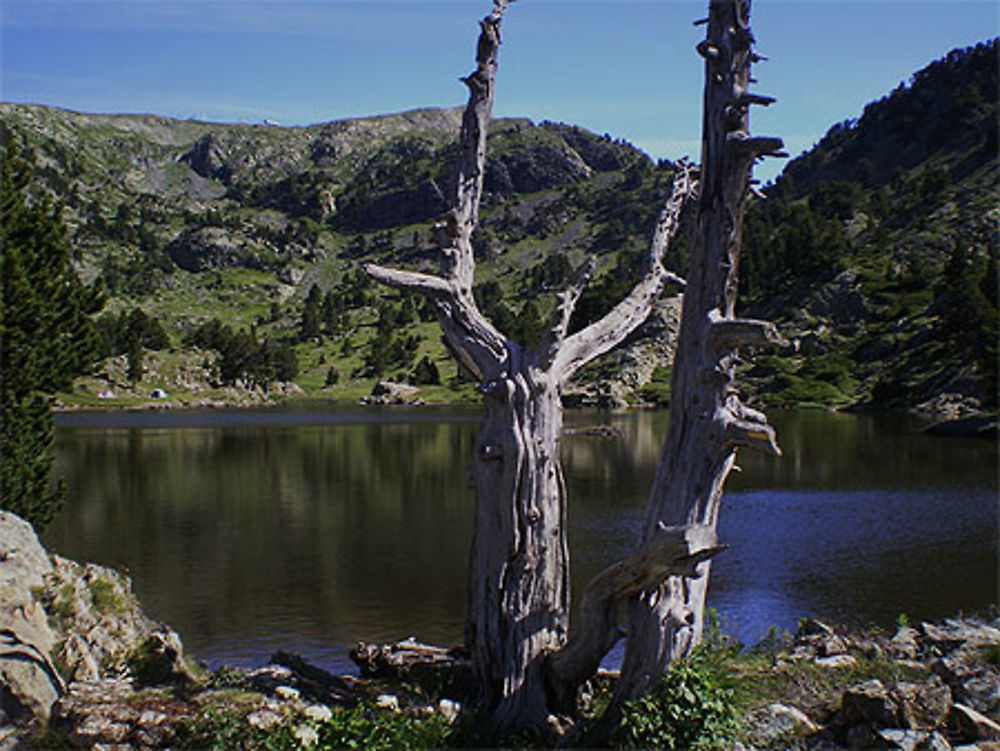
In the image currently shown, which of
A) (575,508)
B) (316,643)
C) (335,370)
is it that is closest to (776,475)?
(575,508)

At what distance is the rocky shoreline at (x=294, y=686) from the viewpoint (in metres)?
10.8

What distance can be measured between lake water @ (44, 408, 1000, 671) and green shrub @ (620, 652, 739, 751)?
11.5m

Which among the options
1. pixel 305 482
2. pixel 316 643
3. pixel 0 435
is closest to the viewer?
pixel 316 643

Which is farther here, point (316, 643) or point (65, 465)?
point (65, 465)

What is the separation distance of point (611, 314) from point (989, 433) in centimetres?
6489

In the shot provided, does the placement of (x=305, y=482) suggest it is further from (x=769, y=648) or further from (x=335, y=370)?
(x=335, y=370)

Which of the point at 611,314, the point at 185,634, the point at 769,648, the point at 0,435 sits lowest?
the point at 185,634

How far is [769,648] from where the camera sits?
58.6 ft

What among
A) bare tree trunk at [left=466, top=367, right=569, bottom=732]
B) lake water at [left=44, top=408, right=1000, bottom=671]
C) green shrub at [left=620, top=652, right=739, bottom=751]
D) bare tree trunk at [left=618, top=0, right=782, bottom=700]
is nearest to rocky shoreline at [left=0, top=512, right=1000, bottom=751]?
green shrub at [left=620, top=652, right=739, bottom=751]

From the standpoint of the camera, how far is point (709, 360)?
11891 mm

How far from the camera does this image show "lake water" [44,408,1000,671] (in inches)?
992

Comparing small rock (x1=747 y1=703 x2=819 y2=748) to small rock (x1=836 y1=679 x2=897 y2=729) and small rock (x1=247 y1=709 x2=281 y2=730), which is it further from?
small rock (x1=247 y1=709 x2=281 y2=730)

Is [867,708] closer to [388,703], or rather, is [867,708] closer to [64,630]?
[388,703]

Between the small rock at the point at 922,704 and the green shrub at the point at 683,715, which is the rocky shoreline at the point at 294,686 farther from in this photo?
the green shrub at the point at 683,715
